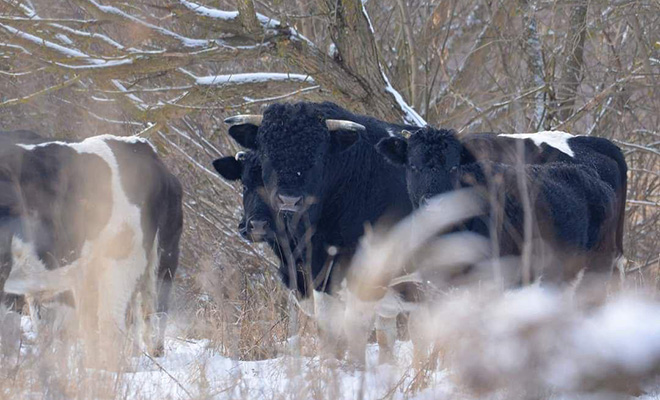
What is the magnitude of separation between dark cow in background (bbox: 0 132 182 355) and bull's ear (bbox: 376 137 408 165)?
8.00 feet

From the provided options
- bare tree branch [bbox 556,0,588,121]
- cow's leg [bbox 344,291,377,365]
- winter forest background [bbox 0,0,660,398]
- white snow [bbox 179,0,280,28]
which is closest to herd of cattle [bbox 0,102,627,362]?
cow's leg [bbox 344,291,377,365]

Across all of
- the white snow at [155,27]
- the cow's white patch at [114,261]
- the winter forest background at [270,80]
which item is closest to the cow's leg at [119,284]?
the cow's white patch at [114,261]

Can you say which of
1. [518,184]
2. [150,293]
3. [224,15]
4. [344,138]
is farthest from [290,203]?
[224,15]

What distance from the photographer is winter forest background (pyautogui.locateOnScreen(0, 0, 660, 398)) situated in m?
8.55

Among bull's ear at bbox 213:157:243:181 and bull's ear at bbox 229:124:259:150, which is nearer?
bull's ear at bbox 229:124:259:150

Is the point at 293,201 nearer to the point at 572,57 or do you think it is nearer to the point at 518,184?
the point at 518,184

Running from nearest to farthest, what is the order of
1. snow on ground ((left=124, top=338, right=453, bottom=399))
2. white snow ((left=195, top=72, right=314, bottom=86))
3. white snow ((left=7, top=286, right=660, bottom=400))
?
white snow ((left=7, top=286, right=660, bottom=400)) < snow on ground ((left=124, top=338, right=453, bottom=399)) < white snow ((left=195, top=72, right=314, bottom=86))

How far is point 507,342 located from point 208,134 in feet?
28.0

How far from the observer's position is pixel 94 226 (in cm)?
757

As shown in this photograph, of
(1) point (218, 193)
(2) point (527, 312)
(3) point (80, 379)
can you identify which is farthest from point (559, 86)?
(3) point (80, 379)

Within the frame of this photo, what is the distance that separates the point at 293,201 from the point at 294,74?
3723mm

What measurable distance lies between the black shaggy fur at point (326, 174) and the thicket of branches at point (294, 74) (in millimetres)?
780

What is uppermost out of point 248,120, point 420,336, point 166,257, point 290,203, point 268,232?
point 248,120

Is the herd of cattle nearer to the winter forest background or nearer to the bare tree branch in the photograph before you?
the winter forest background
